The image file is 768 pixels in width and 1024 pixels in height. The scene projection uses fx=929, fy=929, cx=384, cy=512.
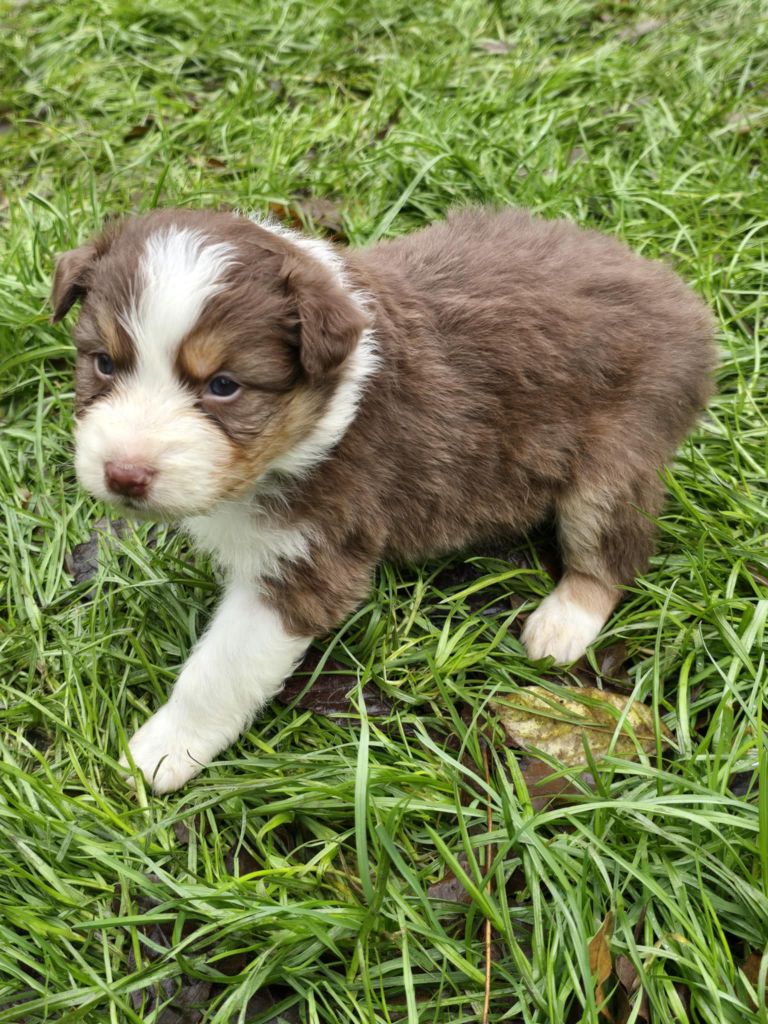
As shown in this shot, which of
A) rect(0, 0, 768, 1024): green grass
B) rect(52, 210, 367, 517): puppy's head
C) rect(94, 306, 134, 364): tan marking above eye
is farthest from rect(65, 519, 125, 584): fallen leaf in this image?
rect(94, 306, 134, 364): tan marking above eye

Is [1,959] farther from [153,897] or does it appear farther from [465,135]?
[465,135]

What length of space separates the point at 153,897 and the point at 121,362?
1.71 m

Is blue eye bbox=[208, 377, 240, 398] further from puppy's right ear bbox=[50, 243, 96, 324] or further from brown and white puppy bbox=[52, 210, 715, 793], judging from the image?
puppy's right ear bbox=[50, 243, 96, 324]

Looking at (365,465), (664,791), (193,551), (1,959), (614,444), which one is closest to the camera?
(1,959)

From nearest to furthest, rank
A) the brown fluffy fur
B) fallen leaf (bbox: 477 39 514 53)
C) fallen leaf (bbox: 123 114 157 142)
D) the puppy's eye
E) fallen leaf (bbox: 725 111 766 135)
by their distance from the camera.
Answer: the puppy's eye → the brown fluffy fur → fallen leaf (bbox: 725 111 766 135) → fallen leaf (bbox: 123 114 157 142) → fallen leaf (bbox: 477 39 514 53)

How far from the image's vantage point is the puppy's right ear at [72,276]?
312 cm

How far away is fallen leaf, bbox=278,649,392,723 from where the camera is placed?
3615 millimetres

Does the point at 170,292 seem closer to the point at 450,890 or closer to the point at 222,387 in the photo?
the point at 222,387

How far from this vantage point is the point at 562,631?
3.72 meters

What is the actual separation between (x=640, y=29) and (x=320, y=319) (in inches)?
190

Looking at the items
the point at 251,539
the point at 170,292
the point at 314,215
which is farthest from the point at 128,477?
the point at 314,215

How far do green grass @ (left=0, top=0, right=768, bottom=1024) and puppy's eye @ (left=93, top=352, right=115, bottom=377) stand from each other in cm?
116

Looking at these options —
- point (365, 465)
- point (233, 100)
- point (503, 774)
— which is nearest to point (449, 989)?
point (503, 774)

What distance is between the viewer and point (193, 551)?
404 centimetres
